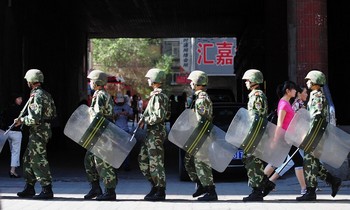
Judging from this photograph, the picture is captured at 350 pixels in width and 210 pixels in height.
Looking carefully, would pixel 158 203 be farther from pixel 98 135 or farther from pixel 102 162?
pixel 98 135

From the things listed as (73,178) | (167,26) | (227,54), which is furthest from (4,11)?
(227,54)

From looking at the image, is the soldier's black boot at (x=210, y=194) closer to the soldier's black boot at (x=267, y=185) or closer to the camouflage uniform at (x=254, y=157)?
the camouflage uniform at (x=254, y=157)

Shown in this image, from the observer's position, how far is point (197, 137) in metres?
9.80

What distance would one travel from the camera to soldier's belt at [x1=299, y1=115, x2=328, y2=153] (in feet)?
31.8

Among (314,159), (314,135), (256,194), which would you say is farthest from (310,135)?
(256,194)

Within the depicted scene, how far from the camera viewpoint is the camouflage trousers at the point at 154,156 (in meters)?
9.76

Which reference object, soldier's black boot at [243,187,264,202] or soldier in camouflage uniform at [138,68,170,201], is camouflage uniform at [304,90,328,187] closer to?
soldier's black boot at [243,187,264,202]

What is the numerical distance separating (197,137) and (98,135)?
141 cm

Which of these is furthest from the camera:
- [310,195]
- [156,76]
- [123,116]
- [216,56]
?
[216,56]

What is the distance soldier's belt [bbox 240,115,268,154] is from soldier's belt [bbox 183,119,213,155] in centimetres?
55

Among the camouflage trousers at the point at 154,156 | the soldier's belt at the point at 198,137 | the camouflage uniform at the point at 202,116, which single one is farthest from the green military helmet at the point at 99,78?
the soldier's belt at the point at 198,137

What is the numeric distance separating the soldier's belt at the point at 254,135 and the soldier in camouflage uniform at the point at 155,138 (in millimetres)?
1168

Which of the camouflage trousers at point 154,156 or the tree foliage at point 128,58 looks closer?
the camouflage trousers at point 154,156

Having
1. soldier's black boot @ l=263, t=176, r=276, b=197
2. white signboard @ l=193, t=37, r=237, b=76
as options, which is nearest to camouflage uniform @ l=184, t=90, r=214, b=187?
soldier's black boot @ l=263, t=176, r=276, b=197
